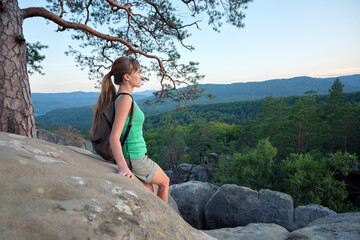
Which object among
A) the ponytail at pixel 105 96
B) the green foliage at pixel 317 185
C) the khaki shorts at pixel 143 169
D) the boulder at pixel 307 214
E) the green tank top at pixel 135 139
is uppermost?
the ponytail at pixel 105 96

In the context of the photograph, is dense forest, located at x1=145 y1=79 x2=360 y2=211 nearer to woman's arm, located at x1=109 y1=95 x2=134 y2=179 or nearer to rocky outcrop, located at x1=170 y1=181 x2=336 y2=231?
rocky outcrop, located at x1=170 y1=181 x2=336 y2=231

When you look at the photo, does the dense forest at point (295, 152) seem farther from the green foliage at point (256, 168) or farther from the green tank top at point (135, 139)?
the green tank top at point (135, 139)

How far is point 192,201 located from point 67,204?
981 centimetres

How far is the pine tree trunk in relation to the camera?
3883 millimetres

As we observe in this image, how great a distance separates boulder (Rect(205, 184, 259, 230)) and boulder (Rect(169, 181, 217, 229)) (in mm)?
643

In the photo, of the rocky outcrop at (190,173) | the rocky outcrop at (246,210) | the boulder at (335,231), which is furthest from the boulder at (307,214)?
the rocky outcrop at (190,173)

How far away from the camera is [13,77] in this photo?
3965 millimetres

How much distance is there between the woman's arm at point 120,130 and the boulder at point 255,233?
383 cm

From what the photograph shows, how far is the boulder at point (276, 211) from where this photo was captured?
32.3ft

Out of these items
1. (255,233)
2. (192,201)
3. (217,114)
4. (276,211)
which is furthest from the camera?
(217,114)

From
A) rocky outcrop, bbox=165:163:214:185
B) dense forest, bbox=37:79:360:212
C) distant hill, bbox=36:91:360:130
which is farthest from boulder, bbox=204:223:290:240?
distant hill, bbox=36:91:360:130

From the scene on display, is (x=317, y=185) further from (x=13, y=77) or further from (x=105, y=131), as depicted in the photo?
(x=13, y=77)

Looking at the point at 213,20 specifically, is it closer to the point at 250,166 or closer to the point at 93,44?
the point at 93,44

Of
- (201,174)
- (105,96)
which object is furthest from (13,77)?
(201,174)
